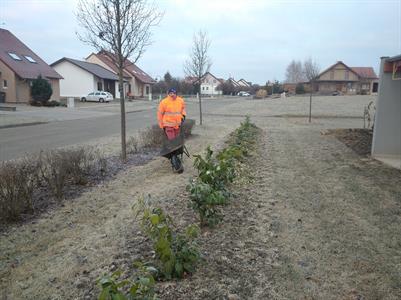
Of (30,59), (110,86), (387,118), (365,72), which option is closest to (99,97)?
(30,59)

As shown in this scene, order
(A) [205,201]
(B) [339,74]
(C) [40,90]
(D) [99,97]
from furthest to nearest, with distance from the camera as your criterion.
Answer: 1. (B) [339,74]
2. (D) [99,97]
3. (C) [40,90]
4. (A) [205,201]

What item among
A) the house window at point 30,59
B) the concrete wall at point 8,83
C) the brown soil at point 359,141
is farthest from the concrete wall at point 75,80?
the brown soil at point 359,141

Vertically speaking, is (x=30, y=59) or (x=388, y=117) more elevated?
(x=30, y=59)

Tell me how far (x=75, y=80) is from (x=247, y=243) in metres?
54.0

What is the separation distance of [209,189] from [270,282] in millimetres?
1419

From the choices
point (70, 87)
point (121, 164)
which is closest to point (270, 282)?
point (121, 164)

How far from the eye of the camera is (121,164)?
367 inches

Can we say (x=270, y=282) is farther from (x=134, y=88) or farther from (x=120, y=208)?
(x=134, y=88)

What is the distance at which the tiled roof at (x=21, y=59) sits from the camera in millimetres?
38906

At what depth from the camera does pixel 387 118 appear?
1116cm

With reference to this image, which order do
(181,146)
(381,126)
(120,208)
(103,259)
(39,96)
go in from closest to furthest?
1. (103,259)
2. (120,208)
3. (181,146)
4. (381,126)
5. (39,96)

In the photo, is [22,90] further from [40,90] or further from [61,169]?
[61,169]

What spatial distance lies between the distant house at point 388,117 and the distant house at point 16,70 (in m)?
34.4

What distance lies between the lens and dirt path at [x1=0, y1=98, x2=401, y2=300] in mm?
3668
